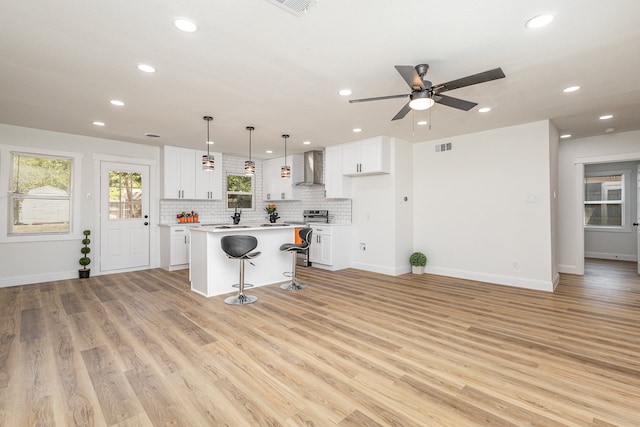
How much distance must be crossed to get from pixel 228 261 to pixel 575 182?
658 centimetres

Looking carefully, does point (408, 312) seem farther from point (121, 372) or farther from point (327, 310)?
point (121, 372)

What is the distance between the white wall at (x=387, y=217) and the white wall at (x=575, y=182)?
9.54 feet

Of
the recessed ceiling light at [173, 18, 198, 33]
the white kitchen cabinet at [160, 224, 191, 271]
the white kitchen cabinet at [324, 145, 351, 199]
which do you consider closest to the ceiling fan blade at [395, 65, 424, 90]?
the recessed ceiling light at [173, 18, 198, 33]

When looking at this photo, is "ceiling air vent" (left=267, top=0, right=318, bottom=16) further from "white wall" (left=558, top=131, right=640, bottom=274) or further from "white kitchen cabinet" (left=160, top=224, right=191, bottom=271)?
"white wall" (left=558, top=131, right=640, bottom=274)

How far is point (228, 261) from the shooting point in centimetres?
469

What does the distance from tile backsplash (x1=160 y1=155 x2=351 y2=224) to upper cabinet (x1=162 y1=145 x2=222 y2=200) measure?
1.16 feet

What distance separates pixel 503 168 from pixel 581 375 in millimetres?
3648

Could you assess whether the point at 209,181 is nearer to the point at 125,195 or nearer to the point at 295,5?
the point at 125,195

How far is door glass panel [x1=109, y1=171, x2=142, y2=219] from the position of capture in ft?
20.1

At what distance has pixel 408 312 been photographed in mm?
3801

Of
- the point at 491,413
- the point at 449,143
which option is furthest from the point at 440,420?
the point at 449,143

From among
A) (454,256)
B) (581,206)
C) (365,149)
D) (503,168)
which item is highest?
(365,149)

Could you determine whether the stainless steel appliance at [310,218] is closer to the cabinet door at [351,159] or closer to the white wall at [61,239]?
the cabinet door at [351,159]

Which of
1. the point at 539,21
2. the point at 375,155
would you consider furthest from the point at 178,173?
the point at 539,21
